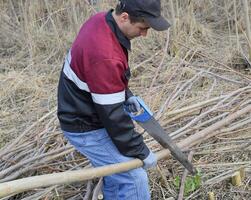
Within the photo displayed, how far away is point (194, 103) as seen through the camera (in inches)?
155

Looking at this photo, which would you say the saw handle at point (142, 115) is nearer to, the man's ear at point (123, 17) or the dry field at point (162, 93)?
the man's ear at point (123, 17)

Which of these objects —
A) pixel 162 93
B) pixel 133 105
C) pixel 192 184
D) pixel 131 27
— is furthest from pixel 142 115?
pixel 162 93

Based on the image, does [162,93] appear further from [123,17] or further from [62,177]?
[62,177]

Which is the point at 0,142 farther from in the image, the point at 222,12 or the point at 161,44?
the point at 222,12

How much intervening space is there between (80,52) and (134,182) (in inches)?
29.2

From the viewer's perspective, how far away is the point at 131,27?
7.40 feet

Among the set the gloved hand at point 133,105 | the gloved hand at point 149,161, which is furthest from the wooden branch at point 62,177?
the gloved hand at point 133,105

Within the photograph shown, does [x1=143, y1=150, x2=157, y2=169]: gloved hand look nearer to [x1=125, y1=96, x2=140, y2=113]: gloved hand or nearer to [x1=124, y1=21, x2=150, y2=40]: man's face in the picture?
[x1=125, y1=96, x2=140, y2=113]: gloved hand

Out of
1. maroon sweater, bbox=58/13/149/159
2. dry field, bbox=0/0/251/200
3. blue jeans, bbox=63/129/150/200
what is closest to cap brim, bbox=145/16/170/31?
maroon sweater, bbox=58/13/149/159

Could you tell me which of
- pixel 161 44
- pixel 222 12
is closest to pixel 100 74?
pixel 161 44

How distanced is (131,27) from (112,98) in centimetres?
36

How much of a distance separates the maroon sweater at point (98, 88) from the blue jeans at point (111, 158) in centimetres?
4

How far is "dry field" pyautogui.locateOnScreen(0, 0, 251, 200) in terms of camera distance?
10.1ft

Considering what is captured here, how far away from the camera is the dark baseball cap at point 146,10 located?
2178 mm
